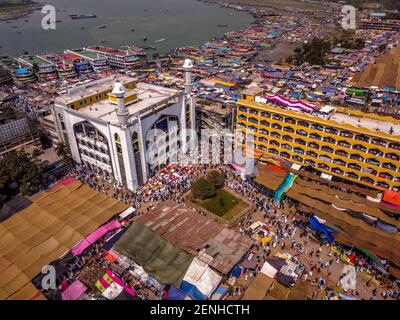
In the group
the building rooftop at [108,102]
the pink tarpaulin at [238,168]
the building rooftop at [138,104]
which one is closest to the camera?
the building rooftop at [138,104]

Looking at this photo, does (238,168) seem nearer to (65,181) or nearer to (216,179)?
(216,179)

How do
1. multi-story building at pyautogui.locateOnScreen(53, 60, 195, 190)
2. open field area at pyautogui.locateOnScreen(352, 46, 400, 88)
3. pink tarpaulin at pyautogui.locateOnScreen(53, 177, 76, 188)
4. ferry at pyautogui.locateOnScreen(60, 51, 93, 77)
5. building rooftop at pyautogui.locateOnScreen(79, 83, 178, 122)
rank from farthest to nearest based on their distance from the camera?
ferry at pyautogui.locateOnScreen(60, 51, 93, 77) → open field area at pyautogui.locateOnScreen(352, 46, 400, 88) → building rooftop at pyautogui.locateOnScreen(79, 83, 178, 122) → pink tarpaulin at pyautogui.locateOnScreen(53, 177, 76, 188) → multi-story building at pyautogui.locateOnScreen(53, 60, 195, 190)

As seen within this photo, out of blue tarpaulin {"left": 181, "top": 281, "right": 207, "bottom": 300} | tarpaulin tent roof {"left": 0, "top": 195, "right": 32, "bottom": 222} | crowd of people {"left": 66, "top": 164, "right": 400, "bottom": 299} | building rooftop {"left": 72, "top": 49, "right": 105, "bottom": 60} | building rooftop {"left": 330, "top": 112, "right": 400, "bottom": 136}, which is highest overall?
building rooftop {"left": 330, "top": 112, "right": 400, "bottom": 136}

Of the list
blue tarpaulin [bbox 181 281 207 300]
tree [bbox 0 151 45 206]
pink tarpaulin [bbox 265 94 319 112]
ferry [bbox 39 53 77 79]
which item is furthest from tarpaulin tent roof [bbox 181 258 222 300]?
ferry [bbox 39 53 77 79]

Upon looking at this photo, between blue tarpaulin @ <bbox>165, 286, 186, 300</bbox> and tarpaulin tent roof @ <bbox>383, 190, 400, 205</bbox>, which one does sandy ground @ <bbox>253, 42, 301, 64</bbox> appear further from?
blue tarpaulin @ <bbox>165, 286, 186, 300</bbox>

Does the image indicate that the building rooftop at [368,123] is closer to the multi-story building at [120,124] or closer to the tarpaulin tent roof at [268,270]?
the multi-story building at [120,124]

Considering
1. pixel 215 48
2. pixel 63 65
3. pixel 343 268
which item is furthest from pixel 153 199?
pixel 215 48
